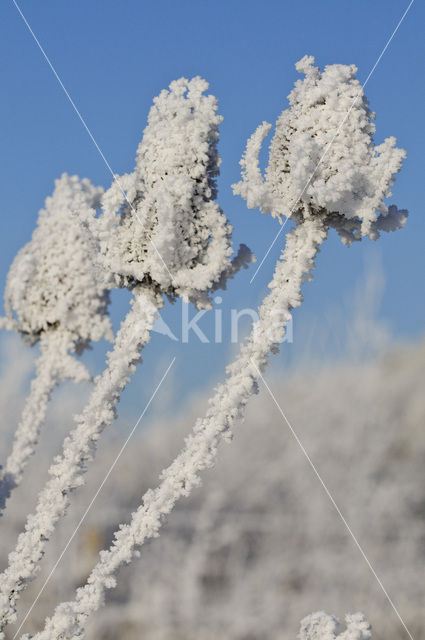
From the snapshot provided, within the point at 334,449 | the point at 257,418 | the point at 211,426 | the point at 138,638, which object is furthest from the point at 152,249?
the point at 257,418

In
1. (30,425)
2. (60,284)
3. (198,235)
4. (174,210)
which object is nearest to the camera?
(174,210)

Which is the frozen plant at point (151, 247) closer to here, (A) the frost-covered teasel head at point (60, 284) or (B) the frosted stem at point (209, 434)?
(B) the frosted stem at point (209, 434)

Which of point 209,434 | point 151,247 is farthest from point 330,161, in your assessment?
point 209,434

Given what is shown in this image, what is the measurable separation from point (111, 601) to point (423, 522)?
57.0 ft

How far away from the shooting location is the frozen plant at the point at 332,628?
21.4 ft

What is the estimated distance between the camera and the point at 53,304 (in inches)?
349

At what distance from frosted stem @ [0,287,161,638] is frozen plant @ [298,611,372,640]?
108 inches

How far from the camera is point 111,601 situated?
1347 inches

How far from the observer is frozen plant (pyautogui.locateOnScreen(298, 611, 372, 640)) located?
6.51 metres

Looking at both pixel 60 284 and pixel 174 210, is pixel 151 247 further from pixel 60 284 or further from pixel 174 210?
pixel 60 284

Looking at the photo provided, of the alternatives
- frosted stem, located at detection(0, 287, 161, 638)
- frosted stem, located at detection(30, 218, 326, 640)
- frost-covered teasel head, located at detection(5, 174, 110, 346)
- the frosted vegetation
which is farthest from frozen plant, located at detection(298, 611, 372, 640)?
frost-covered teasel head, located at detection(5, 174, 110, 346)

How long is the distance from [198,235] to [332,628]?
13.5ft

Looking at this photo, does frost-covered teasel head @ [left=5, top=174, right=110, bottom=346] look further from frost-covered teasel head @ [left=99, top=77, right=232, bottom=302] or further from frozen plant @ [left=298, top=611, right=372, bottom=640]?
frozen plant @ [left=298, top=611, right=372, bottom=640]

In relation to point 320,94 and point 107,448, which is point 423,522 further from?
point 320,94
